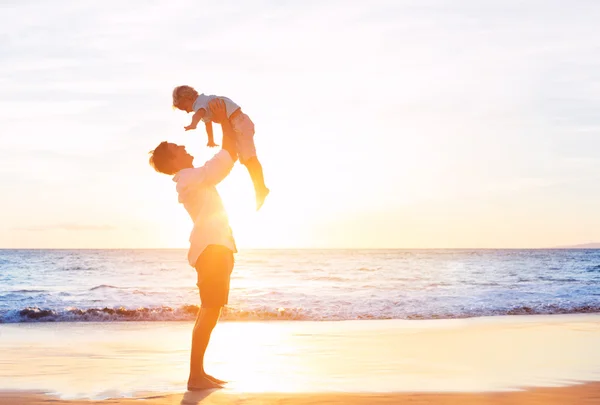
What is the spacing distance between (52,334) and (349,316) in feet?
18.8

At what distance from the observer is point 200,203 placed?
5.36 meters

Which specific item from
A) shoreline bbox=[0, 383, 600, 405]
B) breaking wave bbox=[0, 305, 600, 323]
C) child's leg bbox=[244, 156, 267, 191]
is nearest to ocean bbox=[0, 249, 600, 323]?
breaking wave bbox=[0, 305, 600, 323]

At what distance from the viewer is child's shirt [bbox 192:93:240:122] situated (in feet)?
16.5

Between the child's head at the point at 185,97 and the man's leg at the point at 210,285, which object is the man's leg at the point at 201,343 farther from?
the child's head at the point at 185,97

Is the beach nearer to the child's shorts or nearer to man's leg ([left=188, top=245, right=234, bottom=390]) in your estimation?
man's leg ([left=188, top=245, right=234, bottom=390])

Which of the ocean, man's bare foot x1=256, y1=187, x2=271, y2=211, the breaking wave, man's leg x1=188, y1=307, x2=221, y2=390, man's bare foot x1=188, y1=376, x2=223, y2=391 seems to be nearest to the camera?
man's bare foot x1=256, y1=187, x2=271, y2=211

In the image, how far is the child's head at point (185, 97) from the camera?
5.23 metres

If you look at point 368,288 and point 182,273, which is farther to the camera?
point 182,273

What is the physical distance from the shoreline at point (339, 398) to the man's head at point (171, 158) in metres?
1.59

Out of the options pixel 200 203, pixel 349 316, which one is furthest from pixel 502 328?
pixel 200 203

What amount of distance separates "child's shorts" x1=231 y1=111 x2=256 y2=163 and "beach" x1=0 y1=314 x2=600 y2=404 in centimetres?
166

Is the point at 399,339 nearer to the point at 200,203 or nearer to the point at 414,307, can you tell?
the point at 200,203

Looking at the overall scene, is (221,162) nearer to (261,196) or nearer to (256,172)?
(256,172)

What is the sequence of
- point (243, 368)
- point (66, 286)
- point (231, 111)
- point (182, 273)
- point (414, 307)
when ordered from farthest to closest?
1. point (182, 273)
2. point (66, 286)
3. point (414, 307)
4. point (243, 368)
5. point (231, 111)
